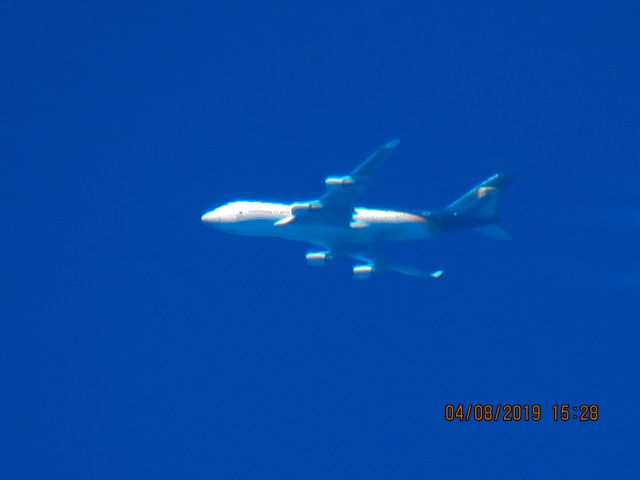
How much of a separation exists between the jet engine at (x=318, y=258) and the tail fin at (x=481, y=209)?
620 centimetres

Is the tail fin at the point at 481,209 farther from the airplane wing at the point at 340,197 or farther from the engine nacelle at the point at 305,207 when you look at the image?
the engine nacelle at the point at 305,207

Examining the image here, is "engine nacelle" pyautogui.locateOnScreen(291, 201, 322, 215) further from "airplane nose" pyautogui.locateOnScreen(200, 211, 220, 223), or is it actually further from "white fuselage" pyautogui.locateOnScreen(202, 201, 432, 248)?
"airplane nose" pyautogui.locateOnScreen(200, 211, 220, 223)

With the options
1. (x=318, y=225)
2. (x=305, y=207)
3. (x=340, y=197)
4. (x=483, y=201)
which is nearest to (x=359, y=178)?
(x=340, y=197)

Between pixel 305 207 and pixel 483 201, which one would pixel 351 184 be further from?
pixel 483 201

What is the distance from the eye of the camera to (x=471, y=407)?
156 ft

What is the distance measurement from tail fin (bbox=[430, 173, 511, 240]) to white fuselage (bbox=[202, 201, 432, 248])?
163 centimetres

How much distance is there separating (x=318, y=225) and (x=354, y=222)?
5.90 feet

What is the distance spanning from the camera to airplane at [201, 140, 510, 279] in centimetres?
4541

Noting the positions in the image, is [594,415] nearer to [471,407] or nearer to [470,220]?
[471,407]

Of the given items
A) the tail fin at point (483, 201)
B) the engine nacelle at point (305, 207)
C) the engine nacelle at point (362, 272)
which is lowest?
the engine nacelle at point (362, 272)

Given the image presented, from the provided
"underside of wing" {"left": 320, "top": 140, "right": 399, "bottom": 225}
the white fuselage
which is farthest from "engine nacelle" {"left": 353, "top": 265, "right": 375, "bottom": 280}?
"underside of wing" {"left": 320, "top": 140, "right": 399, "bottom": 225}

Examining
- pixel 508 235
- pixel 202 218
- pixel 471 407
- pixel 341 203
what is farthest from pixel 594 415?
pixel 202 218

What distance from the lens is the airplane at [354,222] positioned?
45406 mm

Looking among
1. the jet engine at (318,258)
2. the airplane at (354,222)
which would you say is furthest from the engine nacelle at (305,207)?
the jet engine at (318,258)
